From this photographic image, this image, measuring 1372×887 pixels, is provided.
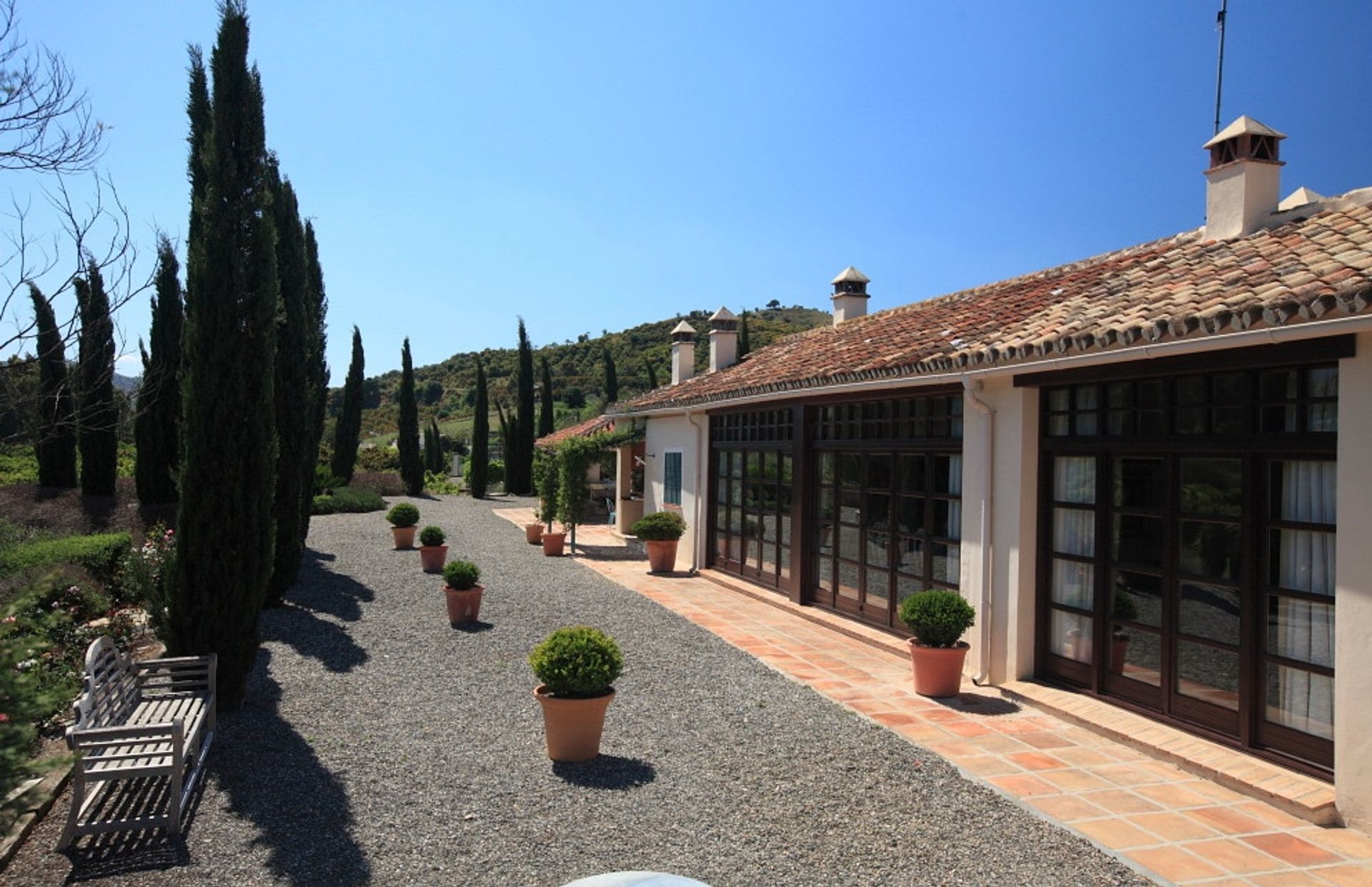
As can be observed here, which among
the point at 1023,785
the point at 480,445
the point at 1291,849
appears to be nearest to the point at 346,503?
the point at 480,445

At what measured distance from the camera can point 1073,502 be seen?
7066 millimetres

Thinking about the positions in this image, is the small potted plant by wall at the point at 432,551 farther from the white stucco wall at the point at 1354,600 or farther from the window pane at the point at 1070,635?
the white stucco wall at the point at 1354,600

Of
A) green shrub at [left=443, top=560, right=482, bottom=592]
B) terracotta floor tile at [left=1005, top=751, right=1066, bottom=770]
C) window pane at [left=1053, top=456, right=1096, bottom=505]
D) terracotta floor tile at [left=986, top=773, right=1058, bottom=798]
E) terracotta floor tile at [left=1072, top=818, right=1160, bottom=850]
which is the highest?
window pane at [left=1053, top=456, right=1096, bottom=505]

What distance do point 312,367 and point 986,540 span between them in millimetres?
10128

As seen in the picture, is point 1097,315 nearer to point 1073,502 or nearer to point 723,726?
point 1073,502

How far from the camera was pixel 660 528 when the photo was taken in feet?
49.1

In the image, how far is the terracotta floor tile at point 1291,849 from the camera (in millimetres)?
4328

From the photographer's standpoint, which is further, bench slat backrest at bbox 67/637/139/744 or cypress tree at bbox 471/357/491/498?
cypress tree at bbox 471/357/491/498

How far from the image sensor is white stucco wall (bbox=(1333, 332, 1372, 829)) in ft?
15.3

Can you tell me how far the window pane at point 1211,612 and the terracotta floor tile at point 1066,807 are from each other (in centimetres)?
155

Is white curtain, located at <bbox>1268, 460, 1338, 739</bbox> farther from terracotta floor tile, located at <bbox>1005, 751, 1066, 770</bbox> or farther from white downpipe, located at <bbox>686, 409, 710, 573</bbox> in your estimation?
white downpipe, located at <bbox>686, 409, 710, 573</bbox>

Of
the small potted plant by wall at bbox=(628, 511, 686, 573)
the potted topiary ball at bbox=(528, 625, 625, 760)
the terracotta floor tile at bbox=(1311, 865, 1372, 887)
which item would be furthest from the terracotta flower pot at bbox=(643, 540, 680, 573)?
the terracotta floor tile at bbox=(1311, 865, 1372, 887)

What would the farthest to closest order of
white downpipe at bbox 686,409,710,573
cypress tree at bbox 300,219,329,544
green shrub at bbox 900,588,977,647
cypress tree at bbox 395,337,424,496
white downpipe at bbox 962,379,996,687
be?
1. cypress tree at bbox 395,337,424,496
2. white downpipe at bbox 686,409,710,573
3. cypress tree at bbox 300,219,329,544
4. white downpipe at bbox 962,379,996,687
5. green shrub at bbox 900,588,977,647

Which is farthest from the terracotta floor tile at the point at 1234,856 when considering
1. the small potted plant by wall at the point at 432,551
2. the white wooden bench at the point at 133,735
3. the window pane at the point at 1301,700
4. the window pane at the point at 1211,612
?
the small potted plant by wall at the point at 432,551
